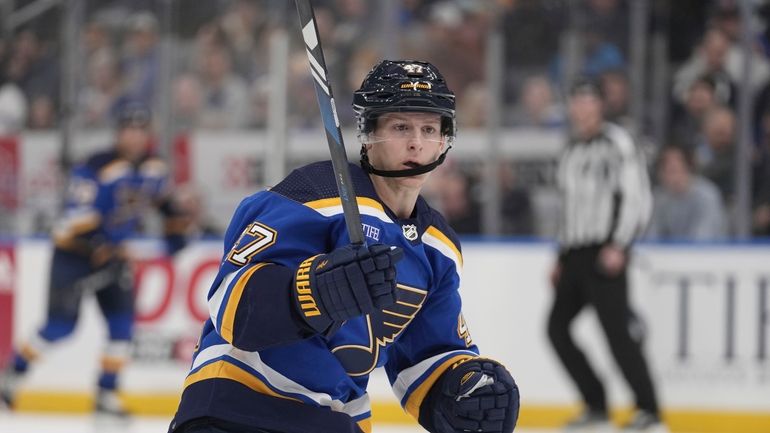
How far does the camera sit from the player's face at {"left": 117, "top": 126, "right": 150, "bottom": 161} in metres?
6.43

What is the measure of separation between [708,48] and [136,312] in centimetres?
334

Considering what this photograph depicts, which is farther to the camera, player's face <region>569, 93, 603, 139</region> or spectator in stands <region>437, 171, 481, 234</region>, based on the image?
spectator in stands <region>437, 171, 481, 234</region>

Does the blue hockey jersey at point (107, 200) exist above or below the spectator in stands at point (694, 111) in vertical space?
below

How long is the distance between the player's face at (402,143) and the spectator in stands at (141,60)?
5.24 m

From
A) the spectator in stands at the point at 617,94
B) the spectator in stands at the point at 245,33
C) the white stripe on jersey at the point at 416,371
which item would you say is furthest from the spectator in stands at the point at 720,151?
the white stripe on jersey at the point at 416,371

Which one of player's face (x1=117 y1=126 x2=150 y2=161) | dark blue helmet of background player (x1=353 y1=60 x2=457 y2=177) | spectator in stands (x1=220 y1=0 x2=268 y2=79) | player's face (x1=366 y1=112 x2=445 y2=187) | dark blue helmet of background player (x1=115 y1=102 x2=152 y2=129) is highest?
spectator in stands (x1=220 y1=0 x2=268 y2=79)

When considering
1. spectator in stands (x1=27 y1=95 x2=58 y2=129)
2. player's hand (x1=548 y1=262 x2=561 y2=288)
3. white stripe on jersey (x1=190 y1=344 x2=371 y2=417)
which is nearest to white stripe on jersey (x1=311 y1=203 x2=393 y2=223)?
white stripe on jersey (x1=190 y1=344 x2=371 y2=417)

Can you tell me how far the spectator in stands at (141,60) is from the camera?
7293 mm

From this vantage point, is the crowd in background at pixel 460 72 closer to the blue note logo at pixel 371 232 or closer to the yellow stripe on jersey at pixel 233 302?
the blue note logo at pixel 371 232

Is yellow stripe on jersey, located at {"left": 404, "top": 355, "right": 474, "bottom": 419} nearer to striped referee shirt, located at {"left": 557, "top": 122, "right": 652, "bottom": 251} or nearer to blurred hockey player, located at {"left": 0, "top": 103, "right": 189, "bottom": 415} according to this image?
striped referee shirt, located at {"left": 557, "top": 122, "right": 652, "bottom": 251}

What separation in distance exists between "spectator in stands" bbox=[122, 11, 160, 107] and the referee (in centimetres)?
254

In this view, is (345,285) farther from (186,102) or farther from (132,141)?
(186,102)

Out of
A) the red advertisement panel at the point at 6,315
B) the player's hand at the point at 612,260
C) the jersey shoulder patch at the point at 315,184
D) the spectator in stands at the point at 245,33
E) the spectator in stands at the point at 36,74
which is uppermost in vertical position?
the spectator in stands at the point at 245,33

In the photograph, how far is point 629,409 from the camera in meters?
6.21
